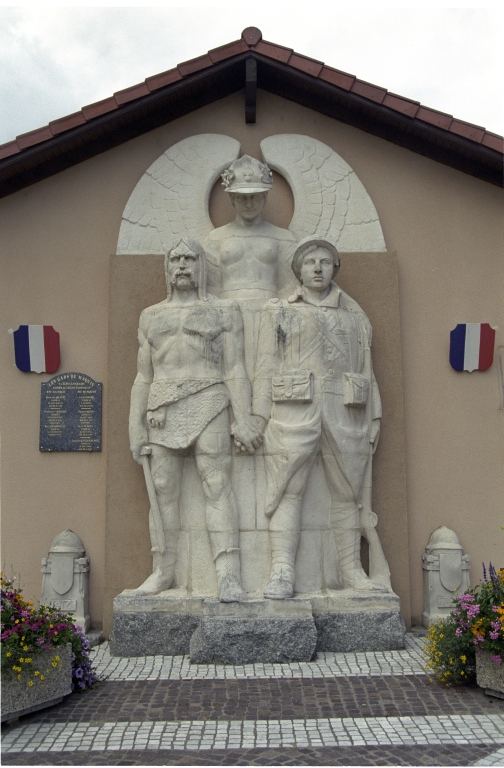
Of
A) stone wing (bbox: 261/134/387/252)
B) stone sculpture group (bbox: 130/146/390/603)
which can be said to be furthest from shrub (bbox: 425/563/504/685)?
stone wing (bbox: 261/134/387/252)

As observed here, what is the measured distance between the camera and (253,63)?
7.70m

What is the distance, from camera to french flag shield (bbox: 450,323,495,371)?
7.89 meters

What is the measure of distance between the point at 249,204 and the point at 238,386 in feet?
5.91

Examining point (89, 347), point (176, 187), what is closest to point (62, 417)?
Result: point (89, 347)

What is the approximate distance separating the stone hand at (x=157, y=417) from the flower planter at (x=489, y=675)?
3.21 metres

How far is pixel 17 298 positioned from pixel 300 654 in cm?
443

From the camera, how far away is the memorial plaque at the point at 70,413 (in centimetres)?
773

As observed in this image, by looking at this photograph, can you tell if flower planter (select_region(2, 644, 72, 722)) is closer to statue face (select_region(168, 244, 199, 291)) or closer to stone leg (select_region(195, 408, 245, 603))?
stone leg (select_region(195, 408, 245, 603))

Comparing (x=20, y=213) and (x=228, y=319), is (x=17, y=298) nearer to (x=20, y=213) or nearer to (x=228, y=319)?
(x=20, y=213)

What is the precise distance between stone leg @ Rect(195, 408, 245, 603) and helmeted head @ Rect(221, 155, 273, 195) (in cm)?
210

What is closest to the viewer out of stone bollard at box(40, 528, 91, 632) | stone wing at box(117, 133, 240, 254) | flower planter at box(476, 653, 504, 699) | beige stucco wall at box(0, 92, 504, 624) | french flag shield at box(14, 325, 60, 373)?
flower planter at box(476, 653, 504, 699)

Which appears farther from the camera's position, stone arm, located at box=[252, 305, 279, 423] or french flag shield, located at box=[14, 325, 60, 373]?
french flag shield, located at box=[14, 325, 60, 373]

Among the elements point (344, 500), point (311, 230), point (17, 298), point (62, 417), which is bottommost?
point (344, 500)

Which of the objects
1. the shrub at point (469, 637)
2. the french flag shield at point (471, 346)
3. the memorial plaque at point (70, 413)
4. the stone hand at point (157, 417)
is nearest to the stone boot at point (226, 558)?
the stone hand at point (157, 417)
